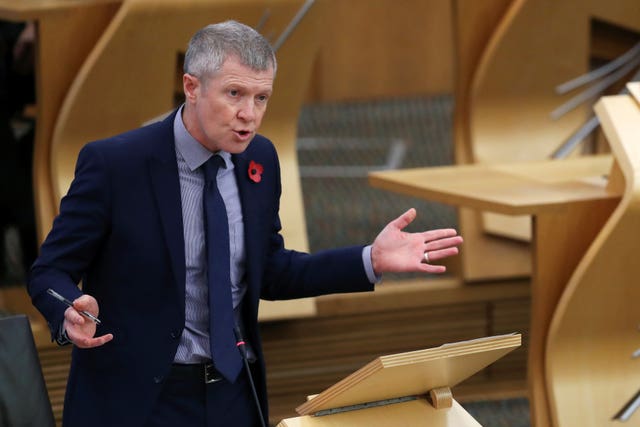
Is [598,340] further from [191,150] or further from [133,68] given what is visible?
[133,68]

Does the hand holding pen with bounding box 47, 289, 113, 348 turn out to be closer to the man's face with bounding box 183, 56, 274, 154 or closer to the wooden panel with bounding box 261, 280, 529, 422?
the man's face with bounding box 183, 56, 274, 154

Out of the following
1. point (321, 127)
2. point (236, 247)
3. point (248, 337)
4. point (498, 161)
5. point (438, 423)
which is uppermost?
point (321, 127)

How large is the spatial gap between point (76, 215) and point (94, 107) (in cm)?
198

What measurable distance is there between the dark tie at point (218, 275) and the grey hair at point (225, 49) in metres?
0.22

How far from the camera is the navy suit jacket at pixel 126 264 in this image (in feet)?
8.15

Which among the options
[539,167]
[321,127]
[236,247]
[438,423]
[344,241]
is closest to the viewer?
[438,423]

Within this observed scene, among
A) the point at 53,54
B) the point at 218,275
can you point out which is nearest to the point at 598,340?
the point at 218,275

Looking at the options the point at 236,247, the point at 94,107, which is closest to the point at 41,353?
the point at 94,107

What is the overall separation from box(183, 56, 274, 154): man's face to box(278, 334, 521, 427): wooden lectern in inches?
19.9

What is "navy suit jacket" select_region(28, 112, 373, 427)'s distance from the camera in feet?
8.15

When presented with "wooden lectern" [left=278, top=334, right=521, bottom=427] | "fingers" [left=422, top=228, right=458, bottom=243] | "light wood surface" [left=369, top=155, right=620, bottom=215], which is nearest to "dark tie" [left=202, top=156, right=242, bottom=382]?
"wooden lectern" [left=278, top=334, right=521, bottom=427]

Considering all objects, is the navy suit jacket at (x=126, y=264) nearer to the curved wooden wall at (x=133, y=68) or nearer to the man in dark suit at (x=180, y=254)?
the man in dark suit at (x=180, y=254)

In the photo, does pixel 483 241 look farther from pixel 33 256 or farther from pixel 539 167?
pixel 33 256

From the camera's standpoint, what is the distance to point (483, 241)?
5.04 m
